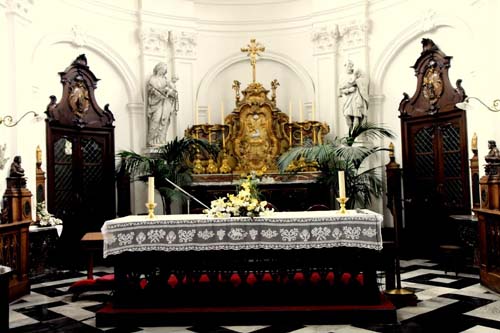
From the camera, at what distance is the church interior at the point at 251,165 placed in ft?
18.2

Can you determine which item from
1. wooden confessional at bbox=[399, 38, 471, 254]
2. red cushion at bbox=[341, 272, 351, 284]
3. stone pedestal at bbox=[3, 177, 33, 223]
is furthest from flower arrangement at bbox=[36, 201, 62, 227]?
wooden confessional at bbox=[399, 38, 471, 254]

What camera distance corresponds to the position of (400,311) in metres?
5.78

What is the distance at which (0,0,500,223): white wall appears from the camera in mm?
8086

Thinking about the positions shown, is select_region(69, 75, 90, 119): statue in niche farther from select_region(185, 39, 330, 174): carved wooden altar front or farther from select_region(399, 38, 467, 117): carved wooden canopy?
select_region(399, 38, 467, 117): carved wooden canopy

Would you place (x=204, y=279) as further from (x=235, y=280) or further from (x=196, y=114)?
(x=196, y=114)

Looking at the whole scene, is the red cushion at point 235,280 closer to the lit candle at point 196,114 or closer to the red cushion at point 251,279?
the red cushion at point 251,279

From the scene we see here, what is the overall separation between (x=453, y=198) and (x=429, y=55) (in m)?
2.75

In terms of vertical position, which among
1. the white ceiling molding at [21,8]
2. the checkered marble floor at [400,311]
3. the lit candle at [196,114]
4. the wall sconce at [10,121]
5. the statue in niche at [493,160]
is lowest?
the checkered marble floor at [400,311]

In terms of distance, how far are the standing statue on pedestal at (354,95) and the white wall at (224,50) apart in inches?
18.6

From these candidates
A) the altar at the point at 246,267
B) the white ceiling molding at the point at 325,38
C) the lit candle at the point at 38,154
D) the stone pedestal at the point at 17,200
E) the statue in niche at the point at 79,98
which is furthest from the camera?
the white ceiling molding at the point at 325,38

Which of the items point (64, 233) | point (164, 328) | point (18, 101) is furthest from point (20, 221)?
point (164, 328)

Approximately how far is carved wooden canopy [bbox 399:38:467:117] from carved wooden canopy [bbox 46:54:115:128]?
626cm

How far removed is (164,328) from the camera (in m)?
5.30

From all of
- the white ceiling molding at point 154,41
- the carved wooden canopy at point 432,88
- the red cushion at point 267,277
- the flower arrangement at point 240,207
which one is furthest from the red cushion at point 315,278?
the white ceiling molding at point 154,41
